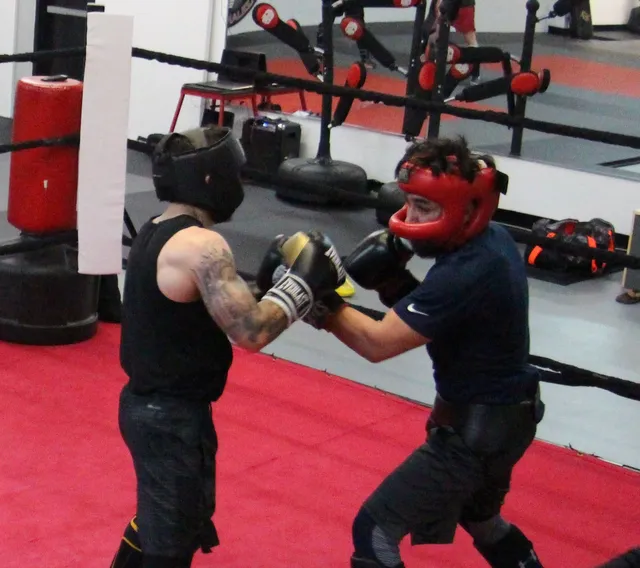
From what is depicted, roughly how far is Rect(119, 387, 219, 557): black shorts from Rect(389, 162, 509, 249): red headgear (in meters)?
0.56

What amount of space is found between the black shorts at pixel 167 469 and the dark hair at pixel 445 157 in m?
0.65

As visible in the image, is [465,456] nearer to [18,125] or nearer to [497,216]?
[18,125]

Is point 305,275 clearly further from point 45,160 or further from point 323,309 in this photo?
point 45,160

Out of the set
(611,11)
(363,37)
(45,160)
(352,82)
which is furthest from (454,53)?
(611,11)

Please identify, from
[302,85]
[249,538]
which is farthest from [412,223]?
[302,85]

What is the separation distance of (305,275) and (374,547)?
0.56 metres

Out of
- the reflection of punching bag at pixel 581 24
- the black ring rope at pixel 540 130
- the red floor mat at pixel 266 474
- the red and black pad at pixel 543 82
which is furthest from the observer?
the reflection of punching bag at pixel 581 24

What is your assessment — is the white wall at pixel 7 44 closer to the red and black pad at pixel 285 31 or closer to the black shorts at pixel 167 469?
the red and black pad at pixel 285 31

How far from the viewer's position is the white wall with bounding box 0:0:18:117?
8.89 m

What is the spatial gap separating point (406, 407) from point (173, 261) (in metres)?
1.97

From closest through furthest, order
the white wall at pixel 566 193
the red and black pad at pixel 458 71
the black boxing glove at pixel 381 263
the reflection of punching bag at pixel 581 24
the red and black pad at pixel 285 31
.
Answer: the black boxing glove at pixel 381 263, the white wall at pixel 566 193, the red and black pad at pixel 285 31, the red and black pad at pixel 458 71, the reflection of punching bag at pixel 581 24

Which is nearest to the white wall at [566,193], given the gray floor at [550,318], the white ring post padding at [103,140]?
the gray floor at [550,318]

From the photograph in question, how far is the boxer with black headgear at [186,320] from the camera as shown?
2139 millimetres

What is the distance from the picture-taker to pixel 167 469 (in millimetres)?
2217
